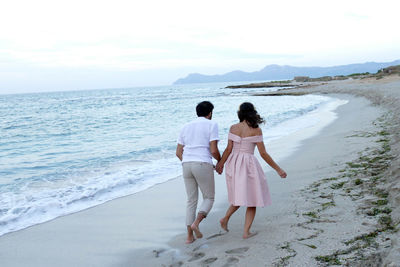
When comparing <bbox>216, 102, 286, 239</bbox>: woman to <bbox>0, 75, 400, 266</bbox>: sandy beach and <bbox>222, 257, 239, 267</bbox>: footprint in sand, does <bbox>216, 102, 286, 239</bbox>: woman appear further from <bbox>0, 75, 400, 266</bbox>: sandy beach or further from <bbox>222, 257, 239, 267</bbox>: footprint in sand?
<bbox>222, 257, 239, 267</bbox>: footprint in sand

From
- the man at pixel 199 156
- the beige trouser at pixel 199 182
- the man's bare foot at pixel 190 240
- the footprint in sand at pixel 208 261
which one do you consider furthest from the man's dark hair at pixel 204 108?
the footprint in sand at pixel 208 261

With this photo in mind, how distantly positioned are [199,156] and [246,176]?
56 cm

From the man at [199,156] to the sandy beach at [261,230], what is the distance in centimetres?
36

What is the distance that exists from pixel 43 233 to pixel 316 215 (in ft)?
11.5

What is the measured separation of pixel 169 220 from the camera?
5.05 metres

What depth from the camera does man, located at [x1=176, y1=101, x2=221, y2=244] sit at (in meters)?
4.02

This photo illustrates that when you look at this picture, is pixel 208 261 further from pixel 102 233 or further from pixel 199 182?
pixel 102 233

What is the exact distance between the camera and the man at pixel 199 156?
402 cm

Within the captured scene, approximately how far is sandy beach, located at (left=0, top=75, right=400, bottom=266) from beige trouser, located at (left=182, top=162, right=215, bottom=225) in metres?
0.36

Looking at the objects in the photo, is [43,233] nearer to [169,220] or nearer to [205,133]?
[169,220]

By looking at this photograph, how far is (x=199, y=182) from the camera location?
4.08 metres

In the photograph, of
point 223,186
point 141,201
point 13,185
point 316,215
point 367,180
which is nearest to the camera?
point 316,215

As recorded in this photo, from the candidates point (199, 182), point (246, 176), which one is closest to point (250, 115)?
point (246, 176)

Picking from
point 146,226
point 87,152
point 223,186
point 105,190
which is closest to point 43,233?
point 146,226
